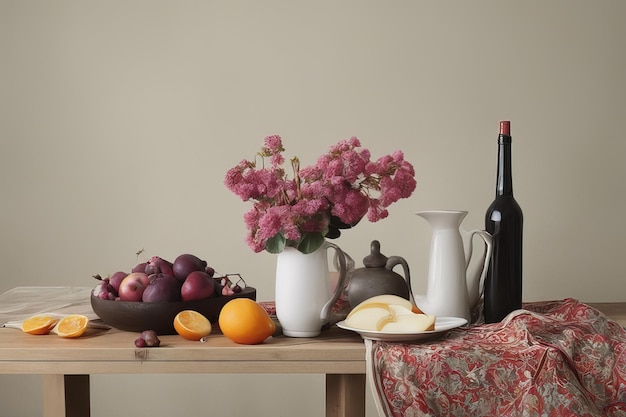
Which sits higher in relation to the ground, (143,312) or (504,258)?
(504,258)

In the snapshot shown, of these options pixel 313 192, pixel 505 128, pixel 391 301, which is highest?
pixel 505 128

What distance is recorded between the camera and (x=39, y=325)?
1.65 metres

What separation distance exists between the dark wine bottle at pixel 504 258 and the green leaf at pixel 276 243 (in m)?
0.49

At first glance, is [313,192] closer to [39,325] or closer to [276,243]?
[276,243]

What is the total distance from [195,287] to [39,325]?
0.35 metres

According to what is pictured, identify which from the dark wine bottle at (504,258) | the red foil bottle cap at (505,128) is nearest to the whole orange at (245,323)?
the dark wine bottle at (504,258)

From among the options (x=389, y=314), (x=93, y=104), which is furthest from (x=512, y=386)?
(x=93, y=104)

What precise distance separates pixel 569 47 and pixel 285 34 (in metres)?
1.16

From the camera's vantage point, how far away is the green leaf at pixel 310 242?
1604 mm

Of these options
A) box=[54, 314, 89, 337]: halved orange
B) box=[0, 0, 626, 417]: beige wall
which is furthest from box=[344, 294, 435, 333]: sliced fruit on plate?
box=[0, 0, 626, 417]: beige wall

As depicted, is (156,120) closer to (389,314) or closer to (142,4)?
(142,4)

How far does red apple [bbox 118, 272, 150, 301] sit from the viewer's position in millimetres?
1638

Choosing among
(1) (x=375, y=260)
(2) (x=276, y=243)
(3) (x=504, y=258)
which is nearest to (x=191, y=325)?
(2) (x=276, y=243)

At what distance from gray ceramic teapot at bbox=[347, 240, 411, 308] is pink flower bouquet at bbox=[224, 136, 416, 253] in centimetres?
16
